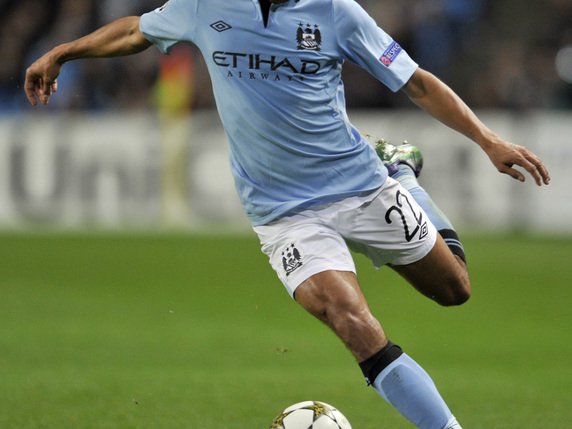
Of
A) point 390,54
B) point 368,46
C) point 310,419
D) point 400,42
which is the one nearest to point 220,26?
→ point 368,46

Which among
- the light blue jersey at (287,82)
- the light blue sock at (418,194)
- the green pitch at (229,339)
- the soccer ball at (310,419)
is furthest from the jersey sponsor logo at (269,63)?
the green pitch at (229,339)

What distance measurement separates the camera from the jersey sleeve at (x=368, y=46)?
5887 millimetres

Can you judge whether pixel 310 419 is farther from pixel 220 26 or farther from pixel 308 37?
pixel 220 26

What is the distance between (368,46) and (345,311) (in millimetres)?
1289

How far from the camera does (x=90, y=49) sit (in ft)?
20.5

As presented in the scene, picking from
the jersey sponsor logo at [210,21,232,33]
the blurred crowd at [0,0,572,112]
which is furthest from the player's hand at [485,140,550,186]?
the blurred crowd at [0,0,572,112]

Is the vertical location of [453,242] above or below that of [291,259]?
below

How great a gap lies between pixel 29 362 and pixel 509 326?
4.37m

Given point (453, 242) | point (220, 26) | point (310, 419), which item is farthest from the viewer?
point (453, 242)

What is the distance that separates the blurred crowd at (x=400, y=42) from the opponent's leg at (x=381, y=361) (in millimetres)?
13145

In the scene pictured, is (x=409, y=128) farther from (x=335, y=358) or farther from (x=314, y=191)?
(x=314, y=191)

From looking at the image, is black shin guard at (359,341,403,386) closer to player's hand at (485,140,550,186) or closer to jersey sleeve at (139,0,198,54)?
player's hand at (485,140,550,186)

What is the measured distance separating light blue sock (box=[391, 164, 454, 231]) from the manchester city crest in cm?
137

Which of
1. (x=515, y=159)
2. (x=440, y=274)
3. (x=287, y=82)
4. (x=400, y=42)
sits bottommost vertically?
(x=400, y=42)
